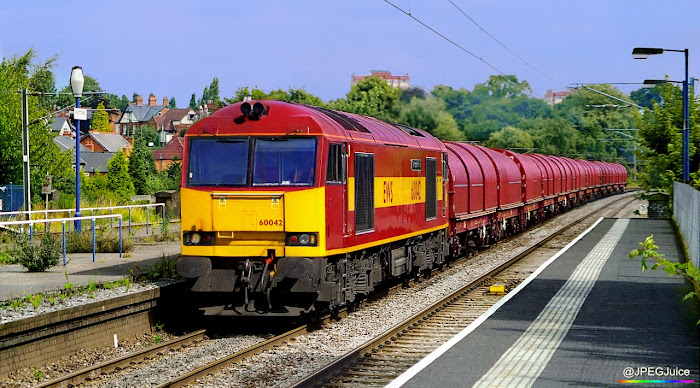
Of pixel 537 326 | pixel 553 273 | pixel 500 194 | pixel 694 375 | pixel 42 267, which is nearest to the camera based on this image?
pixel 694 375

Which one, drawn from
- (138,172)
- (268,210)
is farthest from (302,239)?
(138,172)

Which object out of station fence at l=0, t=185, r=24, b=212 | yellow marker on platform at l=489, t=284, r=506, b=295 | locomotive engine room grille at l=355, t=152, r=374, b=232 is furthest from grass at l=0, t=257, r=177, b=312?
station fence at l=0, t=185, r=24, b=212

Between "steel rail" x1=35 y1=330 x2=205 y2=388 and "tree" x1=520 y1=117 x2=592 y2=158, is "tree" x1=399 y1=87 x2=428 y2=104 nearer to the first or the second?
"tree" x1=520 y1=117 x2=592 y2=158

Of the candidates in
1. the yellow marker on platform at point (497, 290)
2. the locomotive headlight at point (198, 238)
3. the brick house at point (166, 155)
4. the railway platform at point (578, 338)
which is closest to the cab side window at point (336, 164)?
the locomotive headlight at point (198, 238)

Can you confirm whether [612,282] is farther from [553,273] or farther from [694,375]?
[694,375]

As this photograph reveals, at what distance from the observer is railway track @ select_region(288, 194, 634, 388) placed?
32.6ft

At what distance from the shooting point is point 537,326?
42.6 feet

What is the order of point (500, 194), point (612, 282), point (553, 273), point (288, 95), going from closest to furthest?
point (612, 282)
point (553, 273)
point (500, 194)
point (288, 95)

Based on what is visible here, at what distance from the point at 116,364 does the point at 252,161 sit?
3627 millimetres

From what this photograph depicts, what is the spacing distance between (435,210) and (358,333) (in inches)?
293

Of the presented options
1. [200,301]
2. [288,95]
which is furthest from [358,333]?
[288,95]

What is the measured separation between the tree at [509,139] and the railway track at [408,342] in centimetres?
3704

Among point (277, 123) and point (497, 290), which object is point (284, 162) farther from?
point (497, 290)

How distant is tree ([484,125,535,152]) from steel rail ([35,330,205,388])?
145 feet
